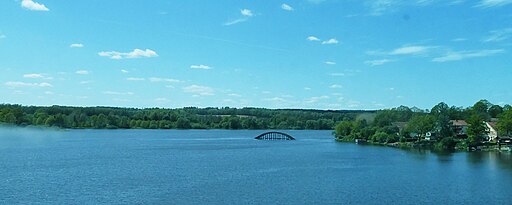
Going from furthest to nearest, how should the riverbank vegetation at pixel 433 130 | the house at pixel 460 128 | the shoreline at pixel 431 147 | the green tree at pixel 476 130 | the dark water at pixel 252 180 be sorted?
the house at pixel 460 128, the riverbank vegetation at pixel 433 130, the green tree at pixel 476 130, the shoreline at pixel 431 147, the dark water at pixel 252 180

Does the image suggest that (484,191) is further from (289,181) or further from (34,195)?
(34,195)

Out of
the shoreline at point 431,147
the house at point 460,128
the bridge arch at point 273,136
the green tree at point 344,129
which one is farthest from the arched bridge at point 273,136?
the house at point 460,128

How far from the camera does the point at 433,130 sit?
87812 millimetres

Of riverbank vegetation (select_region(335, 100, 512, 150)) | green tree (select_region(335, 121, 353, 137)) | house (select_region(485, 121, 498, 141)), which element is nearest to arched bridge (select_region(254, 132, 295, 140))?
green tree (select_region(335, 121, 353, 137))

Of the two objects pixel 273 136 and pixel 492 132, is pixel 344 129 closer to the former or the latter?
pixel 273 136

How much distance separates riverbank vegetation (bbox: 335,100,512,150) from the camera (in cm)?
7900

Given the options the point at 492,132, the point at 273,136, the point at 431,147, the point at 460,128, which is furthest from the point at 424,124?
→ the point at 273,136

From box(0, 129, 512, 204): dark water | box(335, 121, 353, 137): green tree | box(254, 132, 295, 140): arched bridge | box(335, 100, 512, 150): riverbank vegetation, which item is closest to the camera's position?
box(0, 129, 512, 204): dark water

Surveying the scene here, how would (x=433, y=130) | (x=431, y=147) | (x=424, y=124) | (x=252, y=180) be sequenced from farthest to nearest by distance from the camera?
(x=433, y=130), (x=424, y=124), (x=431, y=147), (x=252, y=180)

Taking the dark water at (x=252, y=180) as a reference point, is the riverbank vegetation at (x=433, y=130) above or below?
above

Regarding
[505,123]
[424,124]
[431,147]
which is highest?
[505,123]

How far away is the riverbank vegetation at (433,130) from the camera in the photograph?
79.0 metres

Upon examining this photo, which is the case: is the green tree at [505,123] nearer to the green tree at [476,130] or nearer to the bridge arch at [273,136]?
the green tree at [476,130]

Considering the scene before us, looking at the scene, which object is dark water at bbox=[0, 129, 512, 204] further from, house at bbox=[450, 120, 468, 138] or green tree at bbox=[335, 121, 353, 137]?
green tree at bbox=[335, 121, 353, 137]
